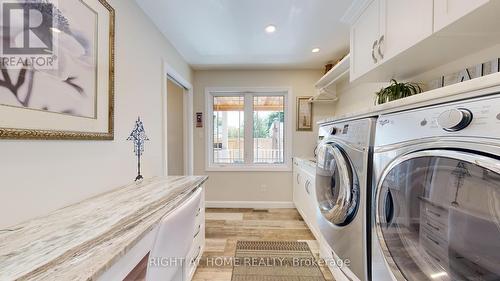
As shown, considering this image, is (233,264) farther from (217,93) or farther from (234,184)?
(217,93)

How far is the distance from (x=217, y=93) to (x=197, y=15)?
1.81 meters

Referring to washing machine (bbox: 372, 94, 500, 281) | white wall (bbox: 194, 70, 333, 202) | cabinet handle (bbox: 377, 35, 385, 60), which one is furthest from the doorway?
washing machine (bbox: 372, 94, 500, 281)

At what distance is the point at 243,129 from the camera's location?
12.4 ft

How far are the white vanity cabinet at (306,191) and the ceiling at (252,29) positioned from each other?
1.46 meters

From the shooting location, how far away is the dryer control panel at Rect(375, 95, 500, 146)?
532mm

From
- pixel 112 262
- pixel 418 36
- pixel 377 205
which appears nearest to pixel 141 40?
pixel 112 262

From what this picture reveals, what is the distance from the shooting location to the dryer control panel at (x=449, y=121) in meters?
0.53

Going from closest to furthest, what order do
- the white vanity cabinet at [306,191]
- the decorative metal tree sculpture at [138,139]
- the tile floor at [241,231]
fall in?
the decorative metal tree sculpture at [138,139] → the tile floor at [241,231] → the white vanity cabinet at [306,191]

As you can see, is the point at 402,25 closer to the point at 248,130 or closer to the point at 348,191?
the point at 348,191

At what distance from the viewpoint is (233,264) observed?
2.09 meters

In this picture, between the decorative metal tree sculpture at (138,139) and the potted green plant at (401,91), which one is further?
the decorative metal tree sculpture at (138,139)

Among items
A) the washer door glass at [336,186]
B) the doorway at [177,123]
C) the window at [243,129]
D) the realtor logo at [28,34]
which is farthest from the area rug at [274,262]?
the realtor logo at [28,34]

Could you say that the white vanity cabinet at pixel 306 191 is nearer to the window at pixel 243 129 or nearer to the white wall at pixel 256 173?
the white wall at pixel 256 173

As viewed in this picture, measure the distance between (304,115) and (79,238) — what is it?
3.36 meters
